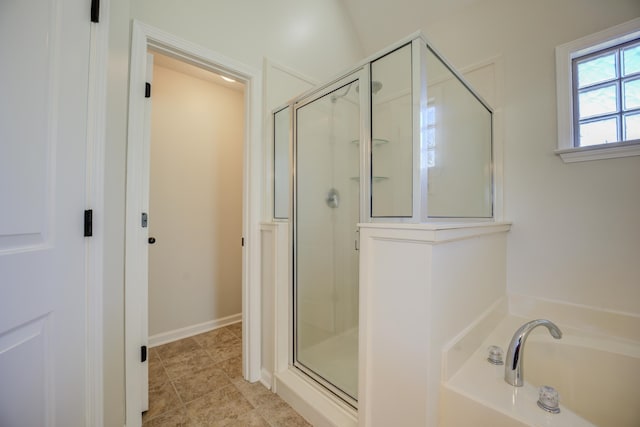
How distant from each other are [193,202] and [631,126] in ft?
10.8

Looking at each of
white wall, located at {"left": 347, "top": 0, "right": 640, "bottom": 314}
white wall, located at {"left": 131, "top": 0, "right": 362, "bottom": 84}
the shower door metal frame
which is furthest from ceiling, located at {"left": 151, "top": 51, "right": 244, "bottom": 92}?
white wall, located at {"left": 347, "top": 0, "right": 640, "bottom": 314}

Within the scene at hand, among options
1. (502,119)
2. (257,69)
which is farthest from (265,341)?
(502,119)

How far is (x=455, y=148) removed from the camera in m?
1.50

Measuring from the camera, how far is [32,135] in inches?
25.8

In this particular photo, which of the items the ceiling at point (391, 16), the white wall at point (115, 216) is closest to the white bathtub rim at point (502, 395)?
the white wall at point (115, 216)

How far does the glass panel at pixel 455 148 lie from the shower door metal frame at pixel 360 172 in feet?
0.96

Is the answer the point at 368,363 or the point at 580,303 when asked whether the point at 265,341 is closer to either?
the point at 368,363

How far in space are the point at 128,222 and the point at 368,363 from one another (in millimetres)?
1358

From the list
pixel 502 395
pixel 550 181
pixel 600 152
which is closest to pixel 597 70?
pixel 600 152

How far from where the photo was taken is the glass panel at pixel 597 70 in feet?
5.03

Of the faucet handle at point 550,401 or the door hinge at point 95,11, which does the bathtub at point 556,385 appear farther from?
the door hinge at point 95,11

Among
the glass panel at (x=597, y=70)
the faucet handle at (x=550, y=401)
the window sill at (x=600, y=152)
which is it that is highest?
the glass panel at (x=597, y=70)

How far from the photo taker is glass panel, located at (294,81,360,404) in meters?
1.58

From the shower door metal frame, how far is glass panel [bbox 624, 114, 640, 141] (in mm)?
1582
